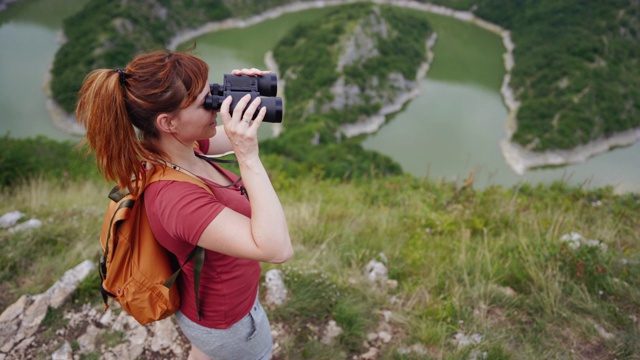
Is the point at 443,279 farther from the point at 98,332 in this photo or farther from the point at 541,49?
the point at 541,49

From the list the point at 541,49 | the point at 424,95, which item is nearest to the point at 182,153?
the point at 424,95

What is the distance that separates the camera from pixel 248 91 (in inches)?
55.2

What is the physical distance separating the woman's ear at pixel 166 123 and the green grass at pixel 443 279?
1.54 meters

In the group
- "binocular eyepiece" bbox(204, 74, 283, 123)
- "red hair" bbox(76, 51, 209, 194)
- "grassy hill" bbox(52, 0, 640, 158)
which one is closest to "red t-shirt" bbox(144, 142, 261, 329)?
"red hair" bbox(76, 51, 209, 194)

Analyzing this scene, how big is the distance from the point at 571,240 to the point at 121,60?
142 ft

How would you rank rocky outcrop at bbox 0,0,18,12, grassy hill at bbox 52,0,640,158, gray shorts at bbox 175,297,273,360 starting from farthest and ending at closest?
rocky outcrop at bbox 0,0,18,12 < grassy hill at bbox 52,0,640,158 < gray shorts at bbox 175,297,273,360

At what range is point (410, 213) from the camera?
3.90m

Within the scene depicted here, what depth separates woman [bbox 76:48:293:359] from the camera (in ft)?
3.88

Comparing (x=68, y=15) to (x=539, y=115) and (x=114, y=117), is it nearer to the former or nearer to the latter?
(x=539, y=115)

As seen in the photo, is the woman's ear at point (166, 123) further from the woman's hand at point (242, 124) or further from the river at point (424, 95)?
the river at point (424, 95)

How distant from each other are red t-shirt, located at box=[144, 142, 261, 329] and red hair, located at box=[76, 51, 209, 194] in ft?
0.36

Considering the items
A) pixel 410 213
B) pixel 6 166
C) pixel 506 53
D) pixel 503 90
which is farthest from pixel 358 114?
pixel 410 213

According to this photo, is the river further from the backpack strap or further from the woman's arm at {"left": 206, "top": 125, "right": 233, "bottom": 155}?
the backpack strap

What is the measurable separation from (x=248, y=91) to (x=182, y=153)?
30cm
